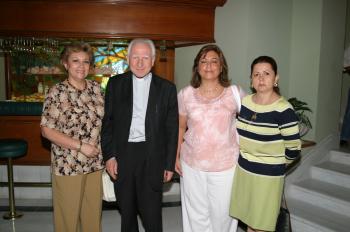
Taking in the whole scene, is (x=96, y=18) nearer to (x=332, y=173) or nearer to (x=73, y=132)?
(x=73, y=132)

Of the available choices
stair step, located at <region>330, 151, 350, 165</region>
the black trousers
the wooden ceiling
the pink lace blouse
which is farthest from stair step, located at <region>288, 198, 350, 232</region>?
the wooden ceiling

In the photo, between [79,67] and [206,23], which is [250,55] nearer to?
[206,23]

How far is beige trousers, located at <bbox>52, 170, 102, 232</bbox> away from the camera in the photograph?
210cm

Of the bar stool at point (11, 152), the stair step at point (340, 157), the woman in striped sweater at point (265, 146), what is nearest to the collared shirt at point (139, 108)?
the woman in striped sweater at point (265, 146)

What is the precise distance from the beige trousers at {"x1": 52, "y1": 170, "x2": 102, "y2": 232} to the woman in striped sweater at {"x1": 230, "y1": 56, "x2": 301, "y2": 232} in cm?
99

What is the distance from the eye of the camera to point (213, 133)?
210 cm

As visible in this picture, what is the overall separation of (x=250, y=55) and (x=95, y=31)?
68.1 inches

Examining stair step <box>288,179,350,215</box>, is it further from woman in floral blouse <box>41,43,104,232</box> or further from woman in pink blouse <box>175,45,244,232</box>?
woman in floral blouse <box>41,43,104,232</box>

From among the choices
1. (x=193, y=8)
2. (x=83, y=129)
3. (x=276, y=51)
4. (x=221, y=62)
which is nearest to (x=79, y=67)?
(x=83, y=129)

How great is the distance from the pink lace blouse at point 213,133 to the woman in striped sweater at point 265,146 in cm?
9

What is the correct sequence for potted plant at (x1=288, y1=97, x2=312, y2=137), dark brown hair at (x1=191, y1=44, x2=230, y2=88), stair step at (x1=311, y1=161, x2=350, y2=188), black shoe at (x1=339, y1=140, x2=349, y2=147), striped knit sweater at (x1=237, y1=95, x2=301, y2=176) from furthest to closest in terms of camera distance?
black shoe at (x1=339, y1=140, x2=349, y2=147)
potted plant at (x1=288, y1=97, x2=312, y2=137)
stair step at (x1=311, y1=161, x2=350, y2=188)
dark brown hair at (x1=191, y1=44, x2=230, y2=88)
striped knit sweater at (x1=237, y1=95, x2=301, y2=176)

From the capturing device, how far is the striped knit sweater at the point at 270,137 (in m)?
1.91

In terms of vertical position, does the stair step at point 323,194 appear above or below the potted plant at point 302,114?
below

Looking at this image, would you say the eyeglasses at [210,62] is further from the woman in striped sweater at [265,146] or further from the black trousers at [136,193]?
the black trousers at [136,193]
